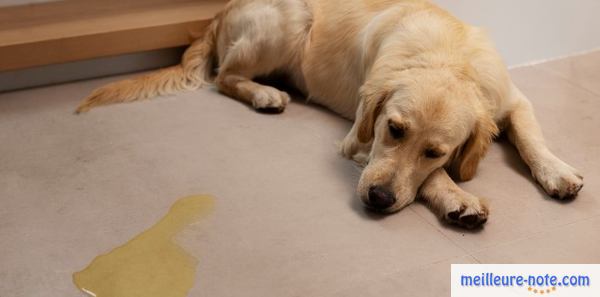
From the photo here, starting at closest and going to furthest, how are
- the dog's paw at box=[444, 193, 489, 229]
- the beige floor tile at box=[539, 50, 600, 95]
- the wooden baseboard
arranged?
the dog's paw at box=[444, 193, 489, 229], the wooden baseboard, the beige floor tile at box=[539, 50, 600, 95]

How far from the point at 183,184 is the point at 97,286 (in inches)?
24.6

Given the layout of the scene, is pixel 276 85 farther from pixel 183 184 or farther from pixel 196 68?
pixel 183 184

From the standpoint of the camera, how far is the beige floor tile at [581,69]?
3.69 metres

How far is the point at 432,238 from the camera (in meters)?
2.45

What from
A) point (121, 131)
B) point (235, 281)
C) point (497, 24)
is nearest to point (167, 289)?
point (235, 281)

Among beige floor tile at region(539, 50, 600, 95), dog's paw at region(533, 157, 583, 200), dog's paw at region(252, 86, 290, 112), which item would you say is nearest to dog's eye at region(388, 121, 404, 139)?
dog's paw at region(533, 157, 583, 200)

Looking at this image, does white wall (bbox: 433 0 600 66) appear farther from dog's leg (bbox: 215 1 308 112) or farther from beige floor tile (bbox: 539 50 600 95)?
dog's leg (bbox: 215 1 308 112)

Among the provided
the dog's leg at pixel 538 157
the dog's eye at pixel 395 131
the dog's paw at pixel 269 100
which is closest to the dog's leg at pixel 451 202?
the dog's eye at pixel 395 131

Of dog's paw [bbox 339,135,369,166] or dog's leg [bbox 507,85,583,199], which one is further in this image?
dog's paw [bbox 339,135,369,166]

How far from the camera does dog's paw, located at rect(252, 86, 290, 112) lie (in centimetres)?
333

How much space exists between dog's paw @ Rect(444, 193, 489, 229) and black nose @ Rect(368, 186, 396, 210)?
0.62 ft

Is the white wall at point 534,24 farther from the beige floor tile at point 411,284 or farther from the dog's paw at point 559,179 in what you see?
the beige floor tile at point 411,284

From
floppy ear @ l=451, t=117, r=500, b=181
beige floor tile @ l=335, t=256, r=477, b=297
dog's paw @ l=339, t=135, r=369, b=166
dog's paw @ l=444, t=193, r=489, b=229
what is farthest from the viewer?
dog's paw @ l=339, t=135, r=369, b=166

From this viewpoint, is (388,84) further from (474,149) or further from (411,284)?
(411,284)
